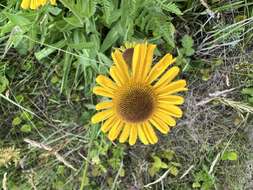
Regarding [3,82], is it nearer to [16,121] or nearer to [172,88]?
[16,121]

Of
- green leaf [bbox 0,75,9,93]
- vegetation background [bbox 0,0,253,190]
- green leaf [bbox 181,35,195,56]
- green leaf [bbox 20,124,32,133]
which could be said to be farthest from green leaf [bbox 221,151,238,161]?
green leaf [bbox 0,75,9,93]

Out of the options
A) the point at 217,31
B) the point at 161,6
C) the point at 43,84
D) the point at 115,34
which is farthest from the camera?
the point at 43,84

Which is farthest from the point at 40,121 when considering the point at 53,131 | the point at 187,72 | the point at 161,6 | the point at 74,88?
the point at 161,6

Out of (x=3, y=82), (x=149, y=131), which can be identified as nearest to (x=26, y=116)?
(x=3, y=82)

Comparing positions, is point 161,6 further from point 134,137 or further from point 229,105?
point 229,105

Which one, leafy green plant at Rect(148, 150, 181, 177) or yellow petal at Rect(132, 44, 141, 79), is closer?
yellow petal at Rect(132, 44, 141, 79)

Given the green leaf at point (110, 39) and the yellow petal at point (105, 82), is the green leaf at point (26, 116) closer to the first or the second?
the green leaf at point (110, 39)

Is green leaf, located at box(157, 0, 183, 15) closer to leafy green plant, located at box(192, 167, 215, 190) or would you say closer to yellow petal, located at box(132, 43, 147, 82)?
yellow petal, located at box(132, 43, 147, 82)
